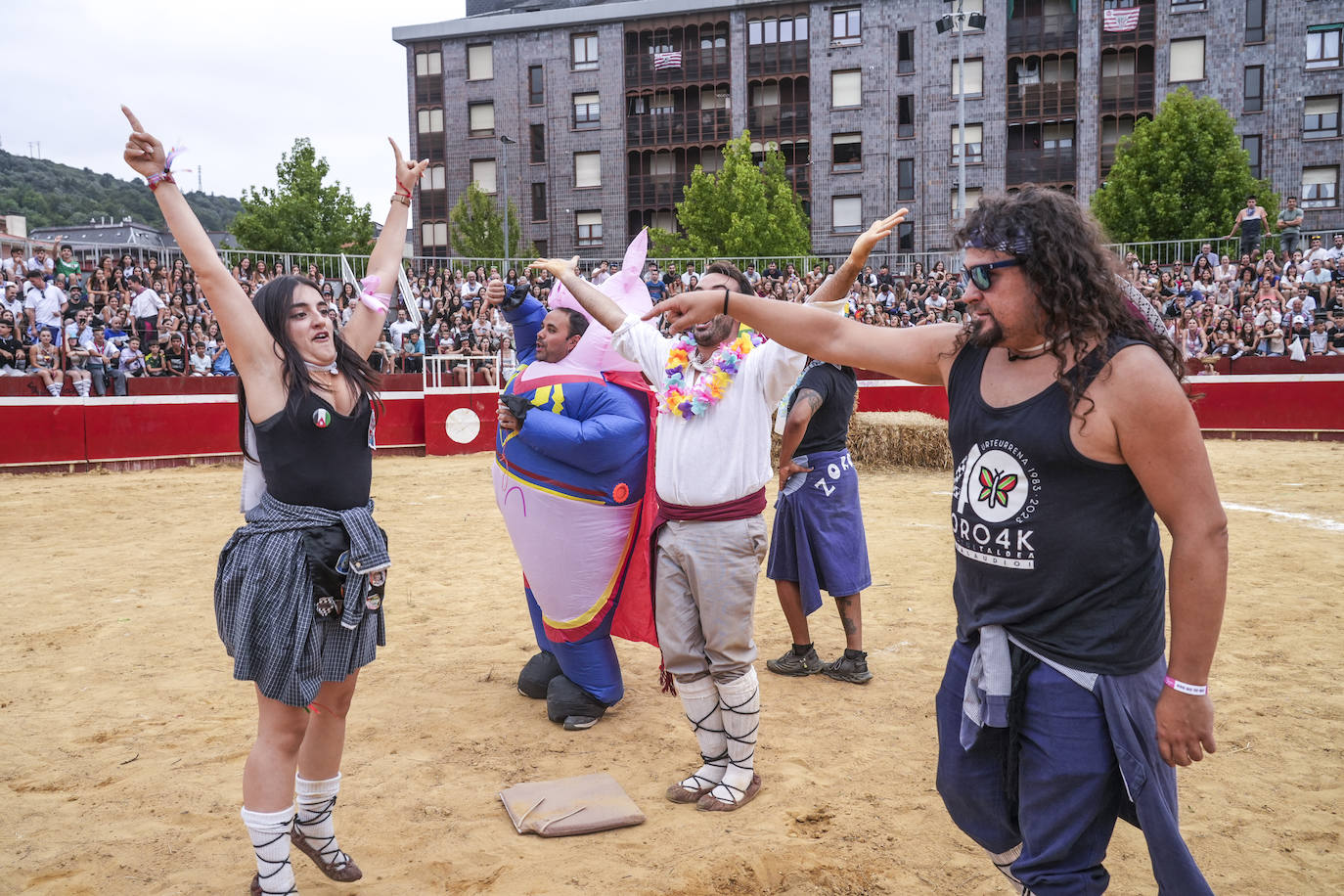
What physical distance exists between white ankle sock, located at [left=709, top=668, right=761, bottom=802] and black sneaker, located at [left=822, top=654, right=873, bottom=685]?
1409 mm

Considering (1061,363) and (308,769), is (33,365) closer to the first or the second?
(308,769)

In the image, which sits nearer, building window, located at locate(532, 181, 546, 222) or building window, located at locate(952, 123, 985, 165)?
building window, located at locate(952, 123, 985, 165)

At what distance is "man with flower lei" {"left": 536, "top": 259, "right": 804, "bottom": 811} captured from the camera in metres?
3.59

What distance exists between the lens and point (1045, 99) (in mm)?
38469

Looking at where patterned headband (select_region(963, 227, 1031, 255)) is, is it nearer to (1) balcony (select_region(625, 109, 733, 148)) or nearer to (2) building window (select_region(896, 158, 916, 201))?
(2) building window (select_region(896, 158, 916, 201))

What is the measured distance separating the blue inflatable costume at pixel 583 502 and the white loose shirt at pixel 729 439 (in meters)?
0.76

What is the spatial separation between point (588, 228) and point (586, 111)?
5157 mm

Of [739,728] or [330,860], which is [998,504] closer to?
[739,728]

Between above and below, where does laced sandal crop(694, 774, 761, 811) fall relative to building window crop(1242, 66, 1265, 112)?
below

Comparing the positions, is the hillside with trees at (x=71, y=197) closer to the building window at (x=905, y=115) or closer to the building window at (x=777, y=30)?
the building window at (x=777, y=30)

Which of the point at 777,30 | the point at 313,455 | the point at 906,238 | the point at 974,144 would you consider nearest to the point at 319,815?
the point at 313,455

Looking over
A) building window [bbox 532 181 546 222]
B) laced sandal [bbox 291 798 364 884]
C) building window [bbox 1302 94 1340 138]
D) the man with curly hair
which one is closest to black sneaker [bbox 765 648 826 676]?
laced sandal [bbox 291 798 364 884]

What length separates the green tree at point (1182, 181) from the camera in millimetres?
32125

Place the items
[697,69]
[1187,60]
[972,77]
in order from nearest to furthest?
[1187,60] < [972,77] < [697,69]
